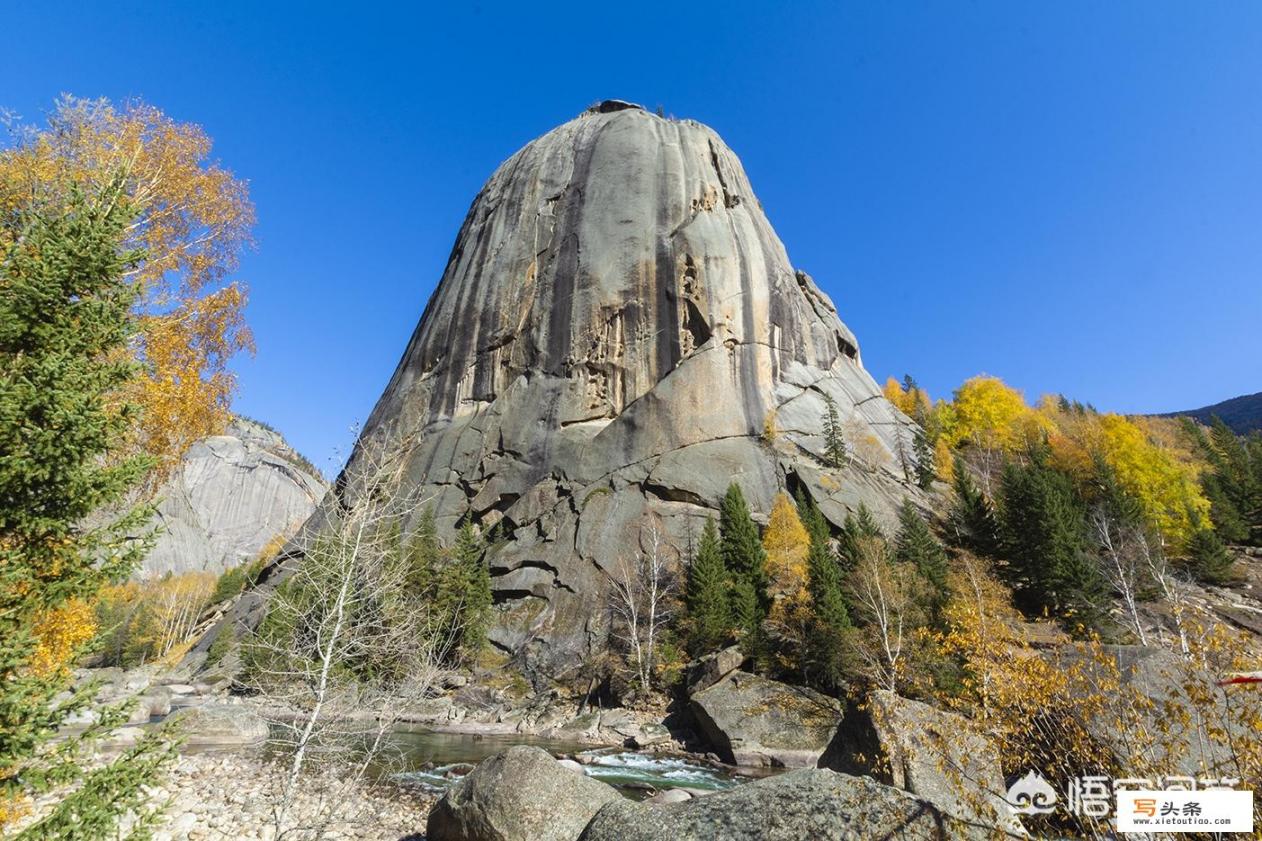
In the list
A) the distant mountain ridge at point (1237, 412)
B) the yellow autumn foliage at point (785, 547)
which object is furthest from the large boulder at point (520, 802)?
the distant mountain ridge at point (1237, 412)

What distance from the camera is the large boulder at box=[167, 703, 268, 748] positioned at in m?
19.1

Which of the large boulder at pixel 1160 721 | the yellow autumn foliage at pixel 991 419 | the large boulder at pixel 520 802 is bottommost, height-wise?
the large boulder at pixel 520 802

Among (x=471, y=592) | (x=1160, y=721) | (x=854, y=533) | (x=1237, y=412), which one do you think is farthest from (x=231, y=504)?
(x=1237, y=412)

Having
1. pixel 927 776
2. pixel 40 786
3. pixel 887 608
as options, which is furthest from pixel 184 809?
pixel 887 608

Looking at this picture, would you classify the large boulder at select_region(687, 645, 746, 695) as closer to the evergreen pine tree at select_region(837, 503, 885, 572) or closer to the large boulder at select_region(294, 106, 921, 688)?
the large boulder at select_region(294, 106, 921, 688)

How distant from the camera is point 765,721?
1994cm

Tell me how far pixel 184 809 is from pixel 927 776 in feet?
45.5

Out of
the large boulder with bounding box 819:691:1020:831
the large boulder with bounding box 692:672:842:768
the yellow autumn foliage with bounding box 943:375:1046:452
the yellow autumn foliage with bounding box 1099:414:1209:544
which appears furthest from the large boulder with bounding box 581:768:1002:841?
the yellow autumn foliage with bounding box 943:375:1046:452

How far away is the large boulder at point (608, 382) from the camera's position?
3612cm

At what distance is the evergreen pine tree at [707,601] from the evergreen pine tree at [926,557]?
9600mm

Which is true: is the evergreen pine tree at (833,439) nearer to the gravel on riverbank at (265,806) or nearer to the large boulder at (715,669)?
the large boulder at (715,669)

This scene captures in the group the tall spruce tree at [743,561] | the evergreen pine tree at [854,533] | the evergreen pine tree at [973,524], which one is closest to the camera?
the tall spruce tree at [743,561]

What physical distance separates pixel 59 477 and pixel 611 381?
3969cm

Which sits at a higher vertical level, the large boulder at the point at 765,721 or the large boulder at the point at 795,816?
the large boulder at the point at 795,816
